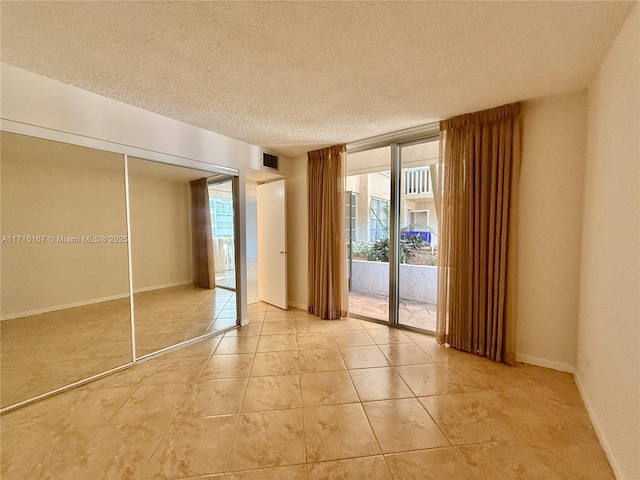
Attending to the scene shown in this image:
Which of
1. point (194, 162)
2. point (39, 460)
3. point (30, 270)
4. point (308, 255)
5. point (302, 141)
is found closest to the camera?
point (39, 460)

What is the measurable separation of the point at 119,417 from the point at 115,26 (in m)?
2.44

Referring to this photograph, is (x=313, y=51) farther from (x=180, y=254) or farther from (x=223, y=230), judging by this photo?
(x=180, y=254)

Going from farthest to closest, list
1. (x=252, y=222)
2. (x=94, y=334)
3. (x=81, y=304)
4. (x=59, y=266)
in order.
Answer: (x=252, y=222) < (x=81, y=304) < (x=59, y=266) < (x=94, y=334)

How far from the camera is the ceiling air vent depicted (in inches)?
134

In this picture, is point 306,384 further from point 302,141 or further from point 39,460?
point 302,141

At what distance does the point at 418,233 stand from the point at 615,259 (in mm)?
2060

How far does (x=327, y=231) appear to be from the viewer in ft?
10.9

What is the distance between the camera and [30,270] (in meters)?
2.83

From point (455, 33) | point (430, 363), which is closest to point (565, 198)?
point (455, 33)

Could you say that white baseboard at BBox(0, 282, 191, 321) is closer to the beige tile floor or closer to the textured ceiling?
the beige tile floor

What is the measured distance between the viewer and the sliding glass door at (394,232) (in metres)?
2.95

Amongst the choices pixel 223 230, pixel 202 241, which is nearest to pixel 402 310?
pixel 223 230

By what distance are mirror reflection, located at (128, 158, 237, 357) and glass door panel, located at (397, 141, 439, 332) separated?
238cm

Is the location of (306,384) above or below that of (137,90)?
below
